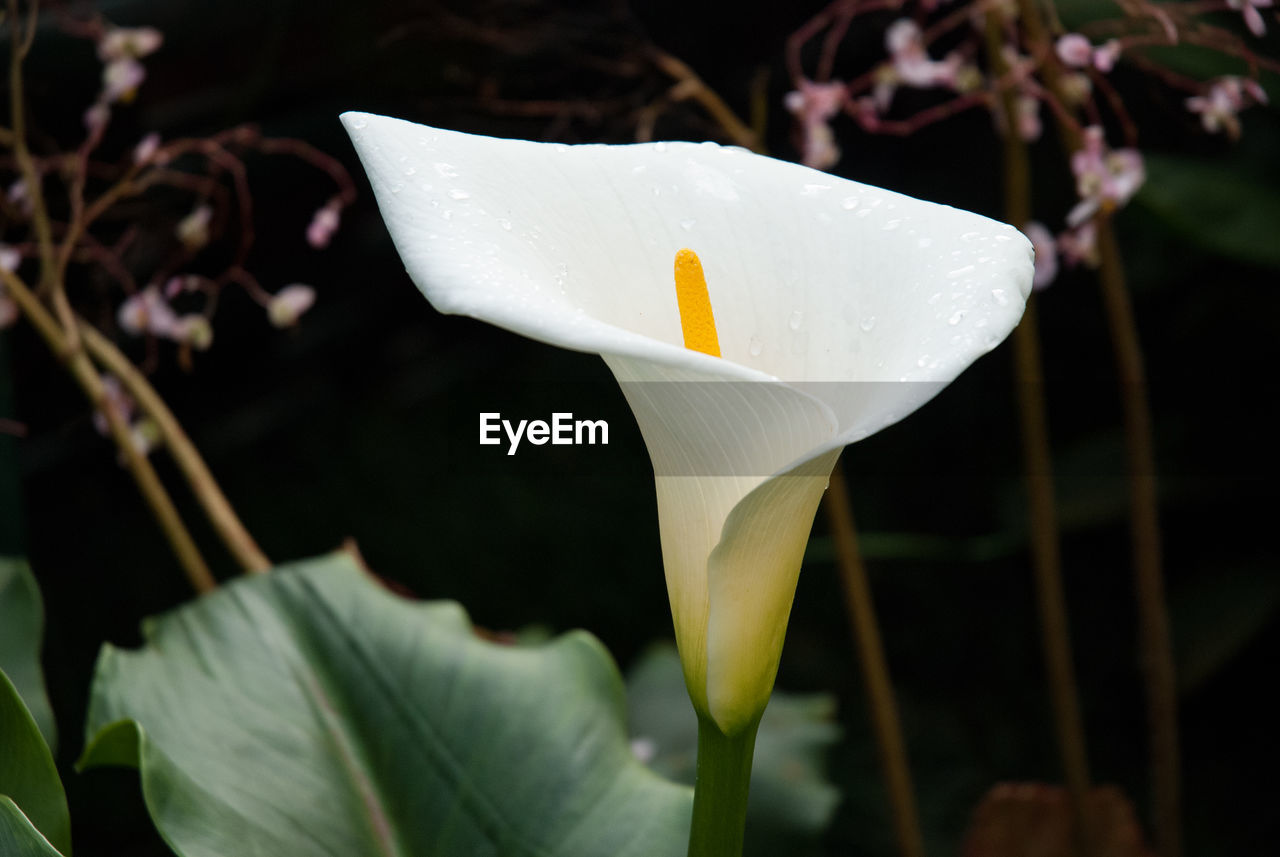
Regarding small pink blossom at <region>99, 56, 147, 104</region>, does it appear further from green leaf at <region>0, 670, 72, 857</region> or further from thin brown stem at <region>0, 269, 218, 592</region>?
green leaf at <region>0, 670, 72, 857</region>

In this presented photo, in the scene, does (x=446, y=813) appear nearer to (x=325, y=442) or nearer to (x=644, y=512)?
(x=644, y=512)

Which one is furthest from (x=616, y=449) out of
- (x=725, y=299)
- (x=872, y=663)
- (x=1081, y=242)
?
(x=725, y=299)

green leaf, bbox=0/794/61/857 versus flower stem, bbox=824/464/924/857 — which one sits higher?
green leaf, bbox=0/794/61/857

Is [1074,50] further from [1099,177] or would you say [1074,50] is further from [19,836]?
[19,836]

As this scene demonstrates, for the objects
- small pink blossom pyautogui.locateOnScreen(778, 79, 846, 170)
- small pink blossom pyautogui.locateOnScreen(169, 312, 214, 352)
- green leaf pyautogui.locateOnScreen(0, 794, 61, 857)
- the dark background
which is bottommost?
the dark background

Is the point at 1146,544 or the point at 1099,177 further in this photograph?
the point at 1146,544

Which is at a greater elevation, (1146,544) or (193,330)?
(193,330)

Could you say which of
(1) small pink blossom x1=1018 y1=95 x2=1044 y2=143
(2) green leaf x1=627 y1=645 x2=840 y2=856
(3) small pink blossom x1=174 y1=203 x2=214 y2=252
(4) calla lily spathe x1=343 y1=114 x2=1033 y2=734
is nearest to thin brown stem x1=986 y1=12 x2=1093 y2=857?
(1) small pink blossom x1=1018 y1=95 x2=1044 y2=143

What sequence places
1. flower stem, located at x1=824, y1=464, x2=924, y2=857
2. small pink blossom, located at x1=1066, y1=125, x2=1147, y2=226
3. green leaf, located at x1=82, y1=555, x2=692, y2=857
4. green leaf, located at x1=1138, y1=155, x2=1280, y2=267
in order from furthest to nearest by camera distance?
green leaf, located at x1=1138, y1=155, x2=1280, y2=267 → flower stem, located at x1=824, y1=464, x2=924, y2=857 → small pink blossom, located at x1=1066, y1=125, x2=1147, y2=226 → green leaf, located at x1=82, y1=555, x2=692, y2=857

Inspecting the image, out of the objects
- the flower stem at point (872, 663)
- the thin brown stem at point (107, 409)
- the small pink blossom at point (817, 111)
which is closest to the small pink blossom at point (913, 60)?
the small pink blossom at point (817, 111)
